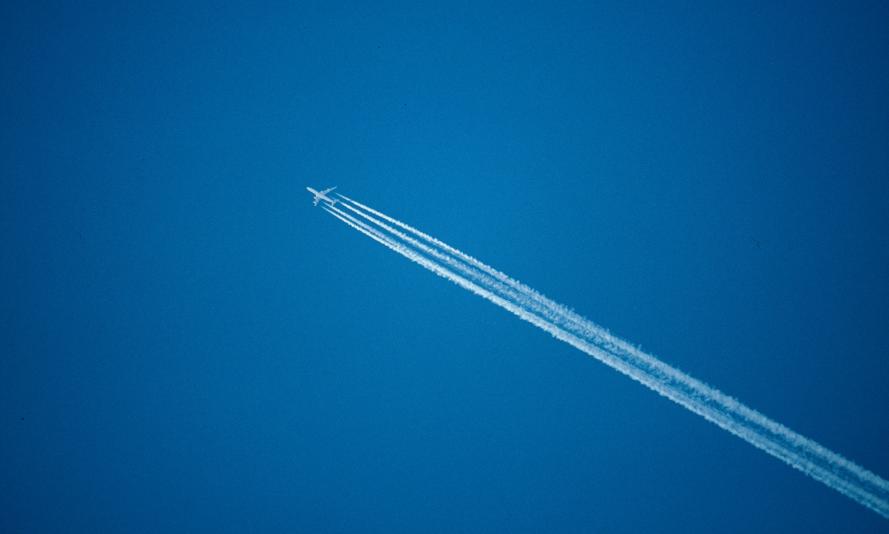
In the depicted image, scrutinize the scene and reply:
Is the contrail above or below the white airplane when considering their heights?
below

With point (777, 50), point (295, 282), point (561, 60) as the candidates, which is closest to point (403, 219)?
point (295, 282)

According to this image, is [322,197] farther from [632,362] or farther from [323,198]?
[632,362]

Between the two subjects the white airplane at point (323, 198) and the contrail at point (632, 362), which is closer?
the contrail at point (632, 362)

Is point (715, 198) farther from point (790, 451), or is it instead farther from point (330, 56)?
point (330, 56)

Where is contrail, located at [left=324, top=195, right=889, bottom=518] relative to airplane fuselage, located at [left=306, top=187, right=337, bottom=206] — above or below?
below

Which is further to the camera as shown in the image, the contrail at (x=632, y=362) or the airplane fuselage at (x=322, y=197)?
the airplane fuselage at (x=322, y=197)

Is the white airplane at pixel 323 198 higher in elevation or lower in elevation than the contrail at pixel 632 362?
higher

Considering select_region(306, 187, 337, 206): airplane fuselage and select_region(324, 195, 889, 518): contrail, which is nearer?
select_region(324, 195, 889, 518): contrail

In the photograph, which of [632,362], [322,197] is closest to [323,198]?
[322,197]
